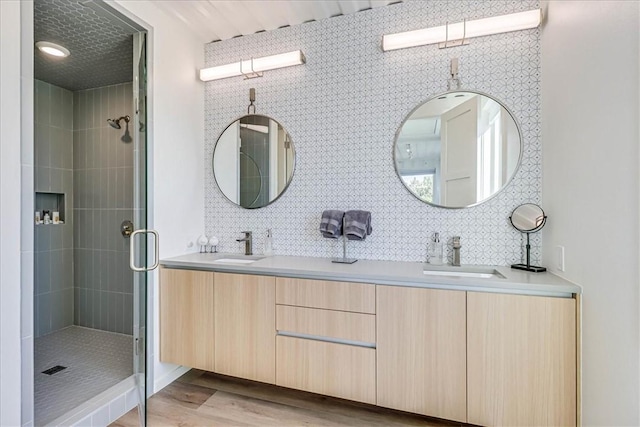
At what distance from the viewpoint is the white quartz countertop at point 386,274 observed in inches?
59.1

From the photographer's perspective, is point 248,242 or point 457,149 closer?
point 457,149

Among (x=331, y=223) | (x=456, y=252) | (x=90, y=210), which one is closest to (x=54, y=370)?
(x=90, y=210)

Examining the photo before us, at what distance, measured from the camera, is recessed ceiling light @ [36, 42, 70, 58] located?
1903mm

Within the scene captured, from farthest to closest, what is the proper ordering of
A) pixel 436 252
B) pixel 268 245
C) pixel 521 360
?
pixel 268 245 < pixel 436 252 < pixel 521 360

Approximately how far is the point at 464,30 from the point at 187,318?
2.53m

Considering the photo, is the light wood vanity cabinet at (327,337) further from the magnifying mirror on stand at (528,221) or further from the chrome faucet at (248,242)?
the magnifying mirror on stand at (528,221)

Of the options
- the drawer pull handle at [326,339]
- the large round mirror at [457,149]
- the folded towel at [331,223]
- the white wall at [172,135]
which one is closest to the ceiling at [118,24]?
the white wall at [172,135]

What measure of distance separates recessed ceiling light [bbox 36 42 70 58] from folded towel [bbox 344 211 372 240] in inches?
82.5

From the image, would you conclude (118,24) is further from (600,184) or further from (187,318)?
(600,184)

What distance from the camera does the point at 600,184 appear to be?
1.28 metres

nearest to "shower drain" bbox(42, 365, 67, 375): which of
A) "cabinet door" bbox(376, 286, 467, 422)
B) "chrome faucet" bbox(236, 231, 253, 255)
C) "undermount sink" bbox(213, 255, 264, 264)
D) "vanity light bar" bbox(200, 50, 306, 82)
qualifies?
"undermount sink" bbox(213, 255, 264, 264)

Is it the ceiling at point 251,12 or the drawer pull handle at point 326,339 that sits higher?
the ceiling at point 251,12

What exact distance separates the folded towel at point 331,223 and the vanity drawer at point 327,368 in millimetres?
679

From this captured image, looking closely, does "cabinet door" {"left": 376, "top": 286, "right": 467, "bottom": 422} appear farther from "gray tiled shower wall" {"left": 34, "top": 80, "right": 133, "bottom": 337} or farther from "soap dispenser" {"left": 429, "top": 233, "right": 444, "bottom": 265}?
"gray tiled shower wall" {"left": 34, "top": 80, "right": 133, "bottom": 337}
